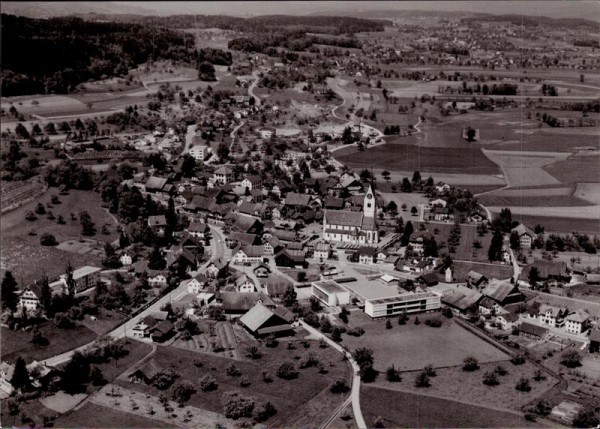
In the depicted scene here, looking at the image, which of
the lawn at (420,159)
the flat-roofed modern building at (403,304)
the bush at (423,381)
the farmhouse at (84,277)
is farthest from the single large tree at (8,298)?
the lawn at (420,159)

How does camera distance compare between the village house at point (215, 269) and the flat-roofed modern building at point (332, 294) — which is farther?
the village house at point (215, 269)

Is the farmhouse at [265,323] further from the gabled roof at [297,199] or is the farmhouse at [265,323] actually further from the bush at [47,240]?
the gabled roof at [297,199]

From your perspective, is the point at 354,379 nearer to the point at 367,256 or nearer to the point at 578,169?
the point at 367,256

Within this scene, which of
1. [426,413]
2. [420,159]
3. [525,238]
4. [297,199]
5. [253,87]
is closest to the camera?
[426,413]

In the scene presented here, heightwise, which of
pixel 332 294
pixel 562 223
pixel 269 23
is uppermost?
pixel 269 23

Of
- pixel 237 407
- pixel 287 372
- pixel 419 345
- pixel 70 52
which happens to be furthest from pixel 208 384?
pixel 70 52

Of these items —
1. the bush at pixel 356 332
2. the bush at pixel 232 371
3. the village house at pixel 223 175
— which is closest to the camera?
the bush at pixel 232 371
